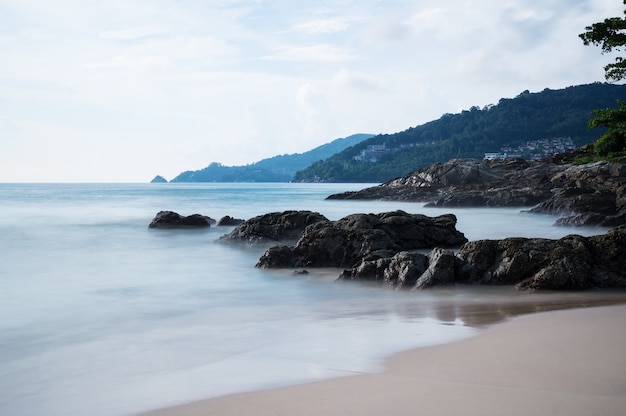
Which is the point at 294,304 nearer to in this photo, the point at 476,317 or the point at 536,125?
the point at 476,317

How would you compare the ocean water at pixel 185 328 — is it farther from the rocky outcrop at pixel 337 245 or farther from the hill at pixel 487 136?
the hill at pixel 487 136

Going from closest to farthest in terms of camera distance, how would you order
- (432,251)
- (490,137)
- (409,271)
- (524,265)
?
1. (524,265)
2. (409,271)
3. (432,251)
4. (490,137)

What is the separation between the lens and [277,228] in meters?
15.8

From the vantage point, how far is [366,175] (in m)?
144

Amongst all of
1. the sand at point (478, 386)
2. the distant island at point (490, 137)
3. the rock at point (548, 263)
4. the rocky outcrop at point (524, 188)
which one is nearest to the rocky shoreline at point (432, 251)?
the rock at point (548, 263)

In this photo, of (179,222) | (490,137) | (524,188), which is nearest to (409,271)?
(179,222)

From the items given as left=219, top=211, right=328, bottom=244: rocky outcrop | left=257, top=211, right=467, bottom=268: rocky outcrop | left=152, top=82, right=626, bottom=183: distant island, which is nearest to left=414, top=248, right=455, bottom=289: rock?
left=257, top=211, right=467, bottom=268: rocky outcrop

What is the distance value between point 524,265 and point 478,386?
5.12 meters

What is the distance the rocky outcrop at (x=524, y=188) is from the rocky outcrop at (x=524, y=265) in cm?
1049

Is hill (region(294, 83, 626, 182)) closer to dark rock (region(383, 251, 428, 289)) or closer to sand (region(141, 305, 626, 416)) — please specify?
dark rock (region(383, 251, 428, 289))

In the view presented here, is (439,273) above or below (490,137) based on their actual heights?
below

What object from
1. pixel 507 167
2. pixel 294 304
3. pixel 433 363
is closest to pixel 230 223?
pixel 294 304

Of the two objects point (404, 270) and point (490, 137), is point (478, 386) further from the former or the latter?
point (490, 137)

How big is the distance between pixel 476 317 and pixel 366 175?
13823 cm
